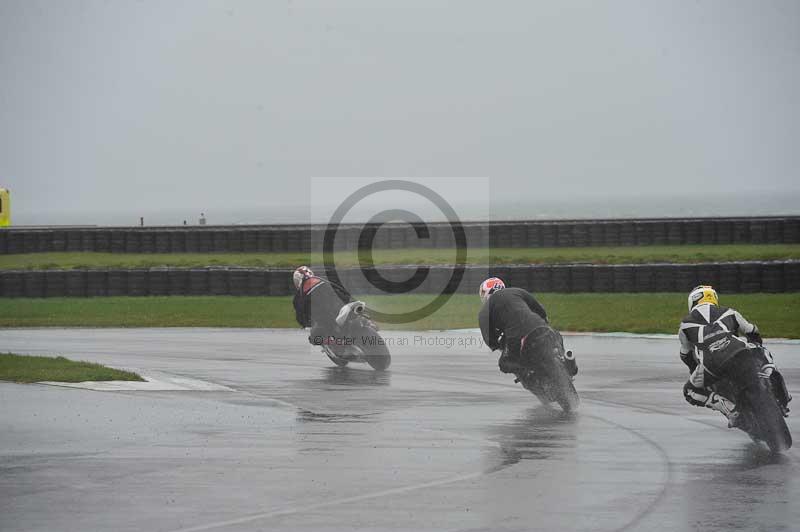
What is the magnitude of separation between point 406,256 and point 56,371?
20213mm

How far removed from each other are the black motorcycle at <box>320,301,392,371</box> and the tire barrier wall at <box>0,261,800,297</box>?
30.9ft

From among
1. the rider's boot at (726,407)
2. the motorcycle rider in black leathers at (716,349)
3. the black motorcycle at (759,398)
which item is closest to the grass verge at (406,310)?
the motorcycle rider in black leathers at (716,349)

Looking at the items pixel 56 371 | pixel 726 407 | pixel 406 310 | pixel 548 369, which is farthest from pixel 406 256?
pixel 726 407

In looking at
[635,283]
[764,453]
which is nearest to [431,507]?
[764,453]

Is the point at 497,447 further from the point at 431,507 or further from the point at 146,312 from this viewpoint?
the point at 146,312

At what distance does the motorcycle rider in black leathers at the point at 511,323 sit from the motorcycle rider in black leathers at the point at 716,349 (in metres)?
1.85

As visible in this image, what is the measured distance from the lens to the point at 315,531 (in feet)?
24.2

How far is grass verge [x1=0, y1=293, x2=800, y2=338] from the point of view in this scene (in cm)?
2130

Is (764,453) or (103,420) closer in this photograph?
(764,453)

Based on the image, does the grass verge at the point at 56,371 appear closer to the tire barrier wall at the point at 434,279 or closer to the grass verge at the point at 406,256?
the tire barrier wall at the point at 434,279

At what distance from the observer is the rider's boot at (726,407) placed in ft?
33.5

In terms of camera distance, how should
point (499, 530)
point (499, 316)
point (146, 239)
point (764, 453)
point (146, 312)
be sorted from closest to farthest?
point (499, 530) < point (764, 453) < point (499, 316) < point (146, 312) < point (146, 239)

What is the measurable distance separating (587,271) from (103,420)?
15880 mm

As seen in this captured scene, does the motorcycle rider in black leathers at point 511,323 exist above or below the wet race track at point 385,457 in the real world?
above
